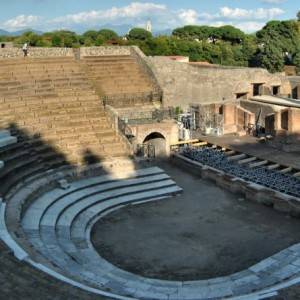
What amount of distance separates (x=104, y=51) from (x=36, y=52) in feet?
13.2

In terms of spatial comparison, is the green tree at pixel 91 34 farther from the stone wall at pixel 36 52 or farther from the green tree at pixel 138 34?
the stone wall at pixel 36 52

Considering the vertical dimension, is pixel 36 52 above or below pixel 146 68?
above

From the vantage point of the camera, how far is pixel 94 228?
13844 mm

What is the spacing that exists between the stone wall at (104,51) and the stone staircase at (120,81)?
0.98 ft

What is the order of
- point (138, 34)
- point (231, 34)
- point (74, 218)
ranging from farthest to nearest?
1. point (231, 34)
2. point (138, 34)
3. point (74, 218)

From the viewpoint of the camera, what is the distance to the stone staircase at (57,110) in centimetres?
1811

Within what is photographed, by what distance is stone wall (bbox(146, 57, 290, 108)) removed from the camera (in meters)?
25.9

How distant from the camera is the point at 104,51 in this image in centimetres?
2736

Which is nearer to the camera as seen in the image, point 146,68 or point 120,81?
point 120,81

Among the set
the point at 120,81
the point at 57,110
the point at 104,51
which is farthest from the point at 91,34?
the point at 57,110

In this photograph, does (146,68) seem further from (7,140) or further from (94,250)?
(94,250)

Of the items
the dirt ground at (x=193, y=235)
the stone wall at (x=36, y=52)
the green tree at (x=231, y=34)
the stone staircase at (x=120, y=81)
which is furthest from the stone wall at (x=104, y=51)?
the green tree at (x=231, y=34)

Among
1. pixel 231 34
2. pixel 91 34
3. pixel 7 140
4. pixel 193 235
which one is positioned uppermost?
pixel 231 34

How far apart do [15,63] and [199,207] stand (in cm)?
1335
